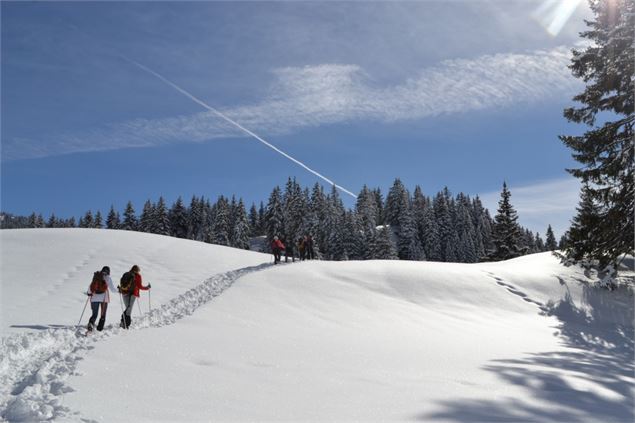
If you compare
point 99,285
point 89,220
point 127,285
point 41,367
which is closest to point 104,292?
point 99,285

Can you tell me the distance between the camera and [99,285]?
11.8 metres

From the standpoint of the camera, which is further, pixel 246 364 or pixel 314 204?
pixel 314 204

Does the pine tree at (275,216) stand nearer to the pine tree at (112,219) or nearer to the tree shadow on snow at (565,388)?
the pine tree at (112,219)

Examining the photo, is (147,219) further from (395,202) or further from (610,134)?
(610,134)

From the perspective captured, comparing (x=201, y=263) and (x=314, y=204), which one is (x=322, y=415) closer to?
(x=201, y=263)

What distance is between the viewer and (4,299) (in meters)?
14.4

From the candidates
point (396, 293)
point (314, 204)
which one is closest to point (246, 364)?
point (396, 293)

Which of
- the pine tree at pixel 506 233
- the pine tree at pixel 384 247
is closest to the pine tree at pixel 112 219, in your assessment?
the pine tree at pixel 384 247

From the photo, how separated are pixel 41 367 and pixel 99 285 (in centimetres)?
501

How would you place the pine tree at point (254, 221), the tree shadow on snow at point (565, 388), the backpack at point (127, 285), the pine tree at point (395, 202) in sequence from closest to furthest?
the tree shadow on snow at point (565, 388), the backpack at point (127, 285), the pine tree at point (395, 202), the pine tree at point (254, 221)

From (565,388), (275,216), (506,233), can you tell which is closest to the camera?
(565,388)

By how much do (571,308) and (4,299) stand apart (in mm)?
24580

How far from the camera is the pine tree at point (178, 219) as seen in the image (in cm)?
9706

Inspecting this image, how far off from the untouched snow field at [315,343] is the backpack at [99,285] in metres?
1.22
